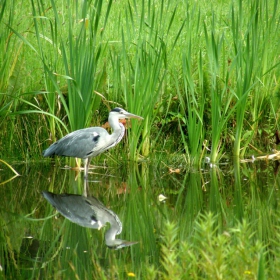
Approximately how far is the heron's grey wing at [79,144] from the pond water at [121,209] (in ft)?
0.95

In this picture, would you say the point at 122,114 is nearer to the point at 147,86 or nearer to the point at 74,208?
the point at 147,86

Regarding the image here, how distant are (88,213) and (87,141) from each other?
1.45m

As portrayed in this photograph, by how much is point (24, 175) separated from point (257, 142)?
126 inches

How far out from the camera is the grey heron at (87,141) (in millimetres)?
7267

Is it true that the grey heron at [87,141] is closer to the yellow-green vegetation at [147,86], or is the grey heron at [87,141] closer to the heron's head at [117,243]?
the yellow-green vegetation at [147,86]

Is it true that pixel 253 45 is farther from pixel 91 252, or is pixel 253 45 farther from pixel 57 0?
pixel 57 0

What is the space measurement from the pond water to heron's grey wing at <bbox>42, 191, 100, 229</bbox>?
101 millimetres

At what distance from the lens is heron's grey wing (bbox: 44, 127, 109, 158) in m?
7.23

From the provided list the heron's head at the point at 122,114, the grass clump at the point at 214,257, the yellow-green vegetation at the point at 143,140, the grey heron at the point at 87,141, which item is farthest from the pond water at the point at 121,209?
the heron's head at the point at 122,114

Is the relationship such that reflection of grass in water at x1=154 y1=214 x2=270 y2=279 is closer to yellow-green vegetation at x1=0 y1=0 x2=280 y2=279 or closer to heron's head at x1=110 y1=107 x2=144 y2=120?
yellow-green vegetation at x1=0 y1=0 x2=280 y2=279

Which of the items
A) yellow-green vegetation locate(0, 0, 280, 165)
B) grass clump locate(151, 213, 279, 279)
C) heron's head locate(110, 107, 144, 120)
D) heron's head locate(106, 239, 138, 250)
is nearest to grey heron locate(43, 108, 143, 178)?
heron's head locate(110, 107, 144, 120)

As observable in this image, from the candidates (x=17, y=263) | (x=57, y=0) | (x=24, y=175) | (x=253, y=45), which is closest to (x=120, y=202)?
(x=24, y=175)

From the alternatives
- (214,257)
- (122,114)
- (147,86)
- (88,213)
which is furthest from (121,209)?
(214,257)

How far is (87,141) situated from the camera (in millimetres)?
7273
